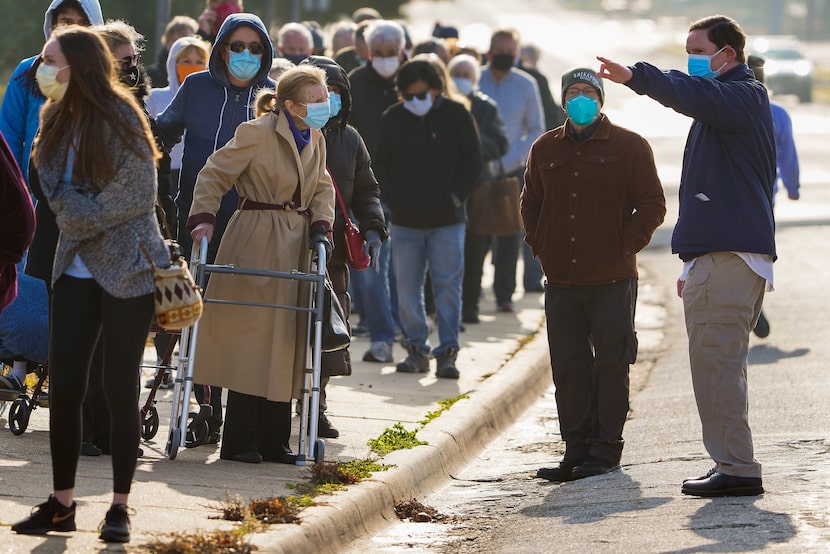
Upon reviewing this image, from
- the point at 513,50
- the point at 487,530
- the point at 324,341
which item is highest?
the point at 513,50

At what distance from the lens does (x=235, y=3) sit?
45.8 ft

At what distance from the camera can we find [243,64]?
Result: 8.50 meters

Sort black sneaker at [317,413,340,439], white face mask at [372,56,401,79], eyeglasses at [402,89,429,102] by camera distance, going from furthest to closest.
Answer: white face mask at [372,56,401,79] → eyeglasses at [402,89,429,102] → black sneaker at [317,413,340,439]

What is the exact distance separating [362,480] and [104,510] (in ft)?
4.58

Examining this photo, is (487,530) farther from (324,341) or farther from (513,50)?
(513,50)

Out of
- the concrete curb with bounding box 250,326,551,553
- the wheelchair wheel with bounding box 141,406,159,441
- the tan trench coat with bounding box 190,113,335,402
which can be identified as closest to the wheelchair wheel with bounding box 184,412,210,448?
the wheelchair wheel with bounding box 141,406,159,441

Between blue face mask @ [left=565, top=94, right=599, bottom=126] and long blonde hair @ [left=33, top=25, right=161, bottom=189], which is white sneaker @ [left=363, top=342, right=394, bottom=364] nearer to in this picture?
blue face mask @ [left=565, top=94, right=599, bottom=126]

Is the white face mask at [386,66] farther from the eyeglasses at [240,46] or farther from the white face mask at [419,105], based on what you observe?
the eyeglasses at [240,46]

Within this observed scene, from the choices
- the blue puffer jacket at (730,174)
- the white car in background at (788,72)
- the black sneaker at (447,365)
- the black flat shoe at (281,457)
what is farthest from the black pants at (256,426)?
the white car in background at (788,72)

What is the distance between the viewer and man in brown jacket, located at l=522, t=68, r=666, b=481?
8445 mm

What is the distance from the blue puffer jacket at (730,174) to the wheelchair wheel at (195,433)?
2.47 metres

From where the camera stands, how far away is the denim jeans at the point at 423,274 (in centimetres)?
1132

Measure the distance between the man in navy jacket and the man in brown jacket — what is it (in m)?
0.71

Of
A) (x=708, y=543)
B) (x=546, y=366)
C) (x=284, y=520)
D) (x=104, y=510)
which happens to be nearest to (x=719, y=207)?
(x=708, y=543)
